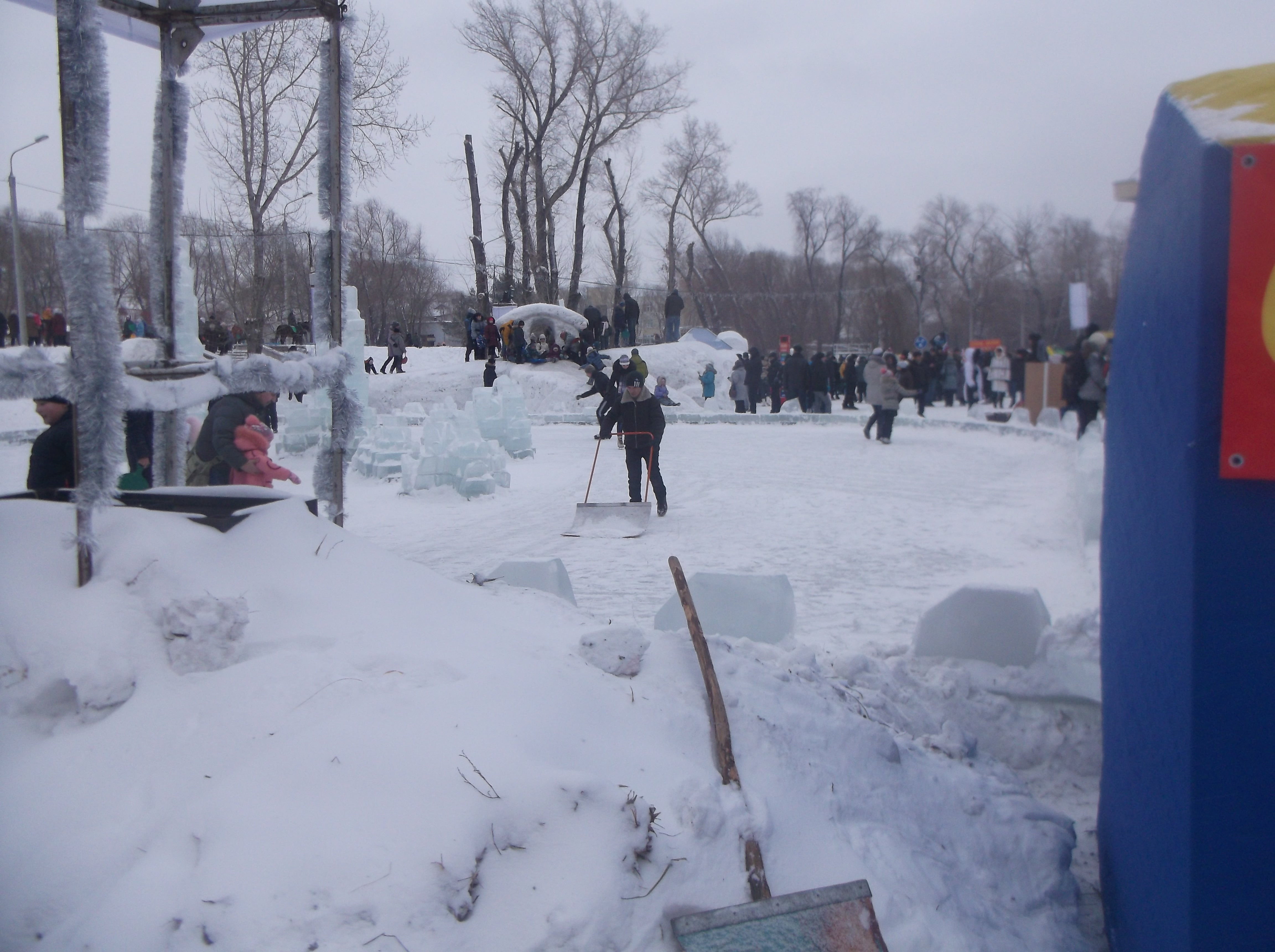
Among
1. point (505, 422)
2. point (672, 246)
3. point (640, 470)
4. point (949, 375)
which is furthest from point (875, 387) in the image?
point (672, 246)

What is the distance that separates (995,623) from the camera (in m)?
4.71

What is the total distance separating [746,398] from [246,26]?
66.3ft

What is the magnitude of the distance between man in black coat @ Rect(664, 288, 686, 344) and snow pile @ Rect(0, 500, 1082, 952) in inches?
1117

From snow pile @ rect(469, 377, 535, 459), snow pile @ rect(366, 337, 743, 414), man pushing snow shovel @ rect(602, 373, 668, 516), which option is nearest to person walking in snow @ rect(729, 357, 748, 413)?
snow pile @ rect(366, 337, 743, 414)

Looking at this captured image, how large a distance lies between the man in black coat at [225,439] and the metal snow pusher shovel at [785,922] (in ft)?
13.5

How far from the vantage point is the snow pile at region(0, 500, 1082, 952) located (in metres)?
2.14

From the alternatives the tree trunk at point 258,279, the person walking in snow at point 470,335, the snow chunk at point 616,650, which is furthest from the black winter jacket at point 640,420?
the person walking in snow at point 470,335

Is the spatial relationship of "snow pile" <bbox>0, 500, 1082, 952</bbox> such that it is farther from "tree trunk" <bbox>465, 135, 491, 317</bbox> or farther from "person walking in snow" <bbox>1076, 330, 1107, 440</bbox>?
"tree trunk" <bbox>465, 135, 491, 317</bbox>

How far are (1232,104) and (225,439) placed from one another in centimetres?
513

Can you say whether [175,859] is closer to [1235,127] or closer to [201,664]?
[201,664]

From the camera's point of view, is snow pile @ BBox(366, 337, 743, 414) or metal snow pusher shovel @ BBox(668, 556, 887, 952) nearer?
metal snow pusher shovel @ BBox(668, 556, 887, 952)

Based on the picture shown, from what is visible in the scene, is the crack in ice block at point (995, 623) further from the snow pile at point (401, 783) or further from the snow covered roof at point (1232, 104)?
the snow covered roof at point (1232, 104)

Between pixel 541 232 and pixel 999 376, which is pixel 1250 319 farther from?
pixel 541 232

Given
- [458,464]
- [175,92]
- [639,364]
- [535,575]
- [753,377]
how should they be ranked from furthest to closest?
[753,377] < [639,364] < [458,464] < [535,575] < [175,92]
